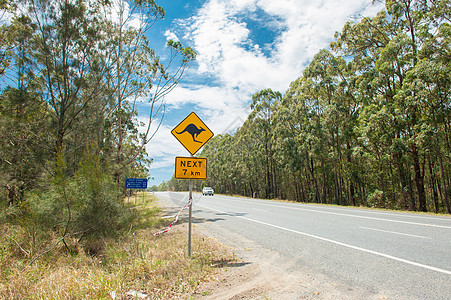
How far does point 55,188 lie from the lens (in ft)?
18.6

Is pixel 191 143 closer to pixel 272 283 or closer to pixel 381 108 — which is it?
pixel 272 283

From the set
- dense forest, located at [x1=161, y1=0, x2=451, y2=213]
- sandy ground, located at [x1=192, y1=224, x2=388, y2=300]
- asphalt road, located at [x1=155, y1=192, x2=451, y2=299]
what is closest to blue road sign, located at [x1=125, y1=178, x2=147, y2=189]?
asphalt road, located at [x1=155, y1=192, x2=451, y2=299]

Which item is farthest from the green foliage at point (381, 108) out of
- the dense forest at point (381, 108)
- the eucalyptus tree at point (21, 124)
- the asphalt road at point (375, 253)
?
the eucalyptus tree at point (21, 124)

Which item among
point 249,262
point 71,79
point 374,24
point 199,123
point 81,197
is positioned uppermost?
point 374,24

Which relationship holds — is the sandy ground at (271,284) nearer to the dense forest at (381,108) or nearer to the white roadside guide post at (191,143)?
the white roadside guide post at (191,143)

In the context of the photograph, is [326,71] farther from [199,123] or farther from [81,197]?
[81,197]

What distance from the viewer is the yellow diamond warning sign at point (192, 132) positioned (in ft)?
17.4

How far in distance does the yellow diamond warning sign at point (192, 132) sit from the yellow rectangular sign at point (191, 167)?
10.8 inches

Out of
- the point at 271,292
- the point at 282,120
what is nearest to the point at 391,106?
the point at 282,120

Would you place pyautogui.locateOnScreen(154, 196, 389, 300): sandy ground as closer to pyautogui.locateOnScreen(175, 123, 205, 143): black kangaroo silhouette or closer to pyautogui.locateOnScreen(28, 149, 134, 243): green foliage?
pyautogui.locateOnScreen(175, 123, 205, 143): black kangaroo silhouette

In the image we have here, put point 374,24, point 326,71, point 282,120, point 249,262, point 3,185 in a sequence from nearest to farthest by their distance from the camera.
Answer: point 249,262 → point 3,185 → point 374,24 → point 326,71 → point 282,120

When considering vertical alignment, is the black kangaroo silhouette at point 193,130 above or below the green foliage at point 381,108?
below

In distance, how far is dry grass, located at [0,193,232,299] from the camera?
3510 mm

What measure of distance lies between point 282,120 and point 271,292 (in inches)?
1069
